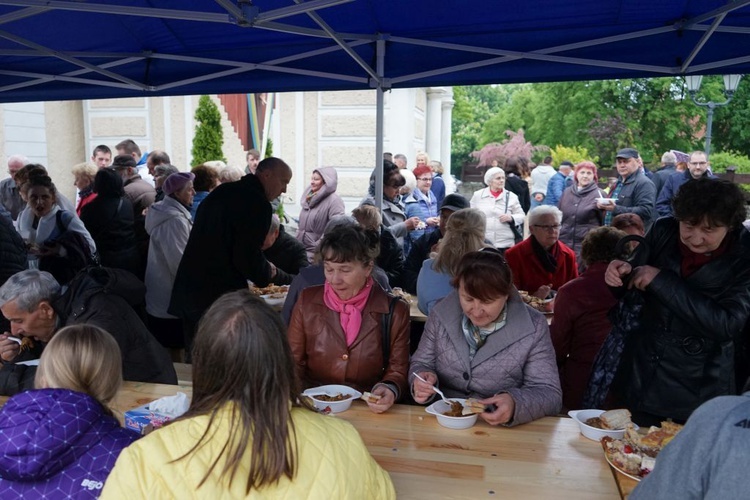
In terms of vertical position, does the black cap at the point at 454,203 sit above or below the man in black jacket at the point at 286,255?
above

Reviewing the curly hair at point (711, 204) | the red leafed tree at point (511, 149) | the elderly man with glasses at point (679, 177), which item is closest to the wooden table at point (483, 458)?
the curly hair at point (711, 204)

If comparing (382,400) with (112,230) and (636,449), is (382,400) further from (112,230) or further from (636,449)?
(112,230)

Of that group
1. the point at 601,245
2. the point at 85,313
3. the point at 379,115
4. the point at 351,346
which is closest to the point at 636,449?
the point at 351,346

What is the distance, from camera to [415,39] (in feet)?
15.0

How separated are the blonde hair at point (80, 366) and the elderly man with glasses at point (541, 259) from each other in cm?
343

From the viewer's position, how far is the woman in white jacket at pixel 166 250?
4770 mm

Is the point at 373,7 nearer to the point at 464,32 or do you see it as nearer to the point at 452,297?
the point at 464,32

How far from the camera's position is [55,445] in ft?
5.17

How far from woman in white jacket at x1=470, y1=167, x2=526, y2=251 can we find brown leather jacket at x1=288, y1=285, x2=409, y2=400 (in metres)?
4.30

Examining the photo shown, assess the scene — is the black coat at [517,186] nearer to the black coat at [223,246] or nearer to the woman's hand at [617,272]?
the black coat at [223,246]

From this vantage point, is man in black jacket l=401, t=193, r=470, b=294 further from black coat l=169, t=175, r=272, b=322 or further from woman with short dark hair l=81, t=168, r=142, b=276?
woman with short dark hair l=81, t=168, r=142, b=276

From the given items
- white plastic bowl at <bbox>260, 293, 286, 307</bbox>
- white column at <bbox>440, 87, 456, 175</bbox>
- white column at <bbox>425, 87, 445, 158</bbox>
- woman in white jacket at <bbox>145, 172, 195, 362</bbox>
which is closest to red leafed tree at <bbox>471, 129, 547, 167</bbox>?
white column at <bbox>440, 87, 456, 175</bbox>

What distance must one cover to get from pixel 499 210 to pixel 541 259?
87.9 inches

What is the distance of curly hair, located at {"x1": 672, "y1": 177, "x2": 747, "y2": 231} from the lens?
2555 millimetres
